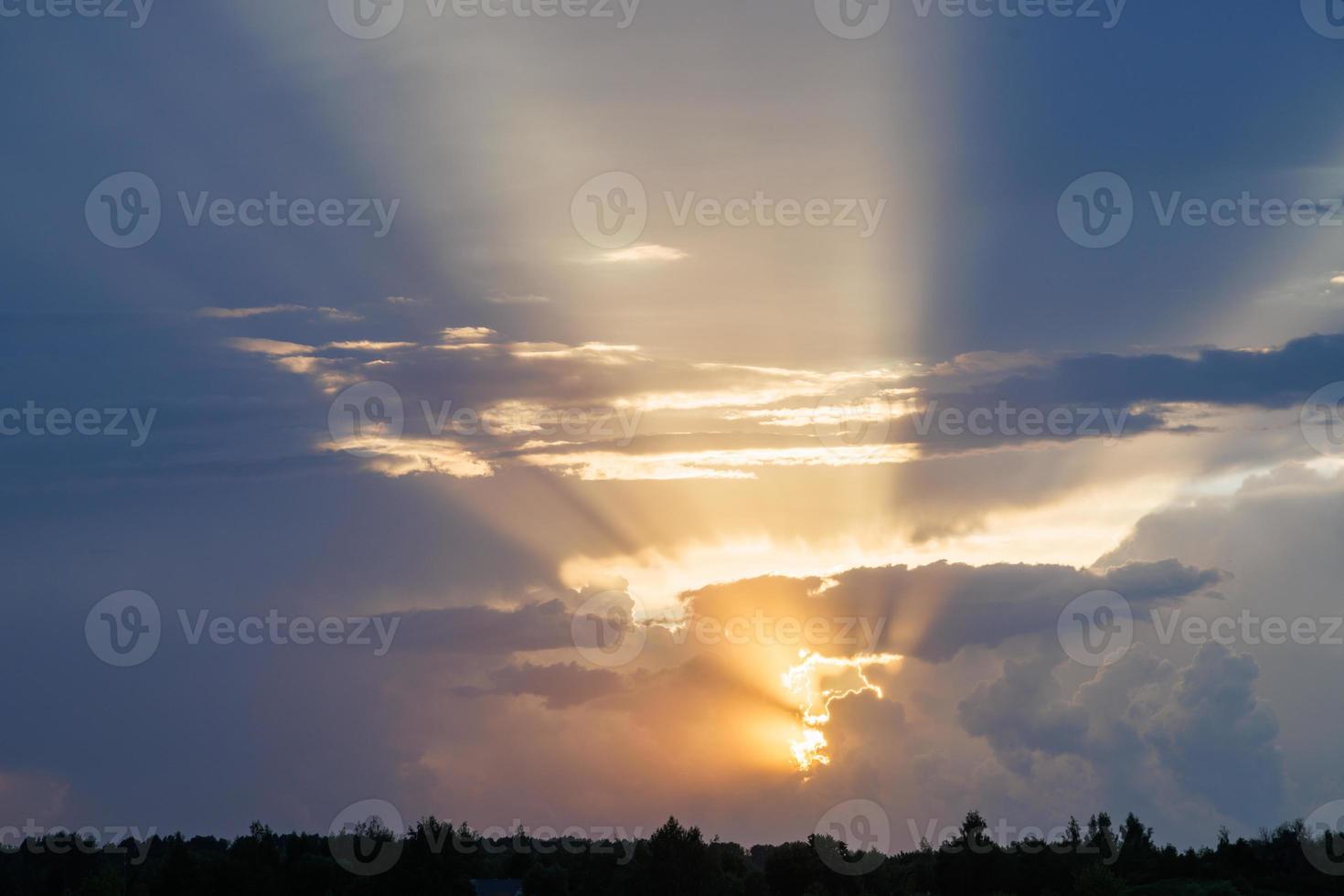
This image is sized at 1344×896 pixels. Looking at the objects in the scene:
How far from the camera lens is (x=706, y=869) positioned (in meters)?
112

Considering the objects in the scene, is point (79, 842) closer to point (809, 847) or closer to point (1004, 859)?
point (809, 847)

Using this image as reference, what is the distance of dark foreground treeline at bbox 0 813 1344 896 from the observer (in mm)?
107875

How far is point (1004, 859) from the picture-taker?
385ft

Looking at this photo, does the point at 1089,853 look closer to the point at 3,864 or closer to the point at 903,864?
the point at 903,864

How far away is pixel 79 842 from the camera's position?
500 feet

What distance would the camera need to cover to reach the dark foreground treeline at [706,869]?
108m

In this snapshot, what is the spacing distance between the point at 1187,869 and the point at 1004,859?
47.8 feet

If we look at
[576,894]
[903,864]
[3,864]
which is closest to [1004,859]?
[903,864]

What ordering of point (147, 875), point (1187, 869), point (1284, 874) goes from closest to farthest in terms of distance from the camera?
point (1284, 874), point (1187, 869), point (147, 875)

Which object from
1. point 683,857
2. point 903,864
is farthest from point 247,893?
point 903,864

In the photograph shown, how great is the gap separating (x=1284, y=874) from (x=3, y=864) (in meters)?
113

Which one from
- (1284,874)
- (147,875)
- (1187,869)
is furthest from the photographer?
(147,875)

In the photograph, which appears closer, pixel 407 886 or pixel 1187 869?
pixel 407 886

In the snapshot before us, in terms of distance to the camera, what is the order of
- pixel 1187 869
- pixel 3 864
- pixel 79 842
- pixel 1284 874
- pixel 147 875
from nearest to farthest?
pixel 1284 874
pixel 1187 869
pixel 147 875
pixel 3 864
pixel 79 842
